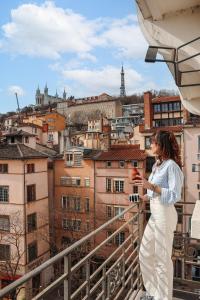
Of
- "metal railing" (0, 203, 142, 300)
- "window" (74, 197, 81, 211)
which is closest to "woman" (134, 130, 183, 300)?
"metal railing" (0, 203, 142, 300)

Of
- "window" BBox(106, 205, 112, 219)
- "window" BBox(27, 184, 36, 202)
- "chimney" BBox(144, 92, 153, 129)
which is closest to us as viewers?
"window" BBox(27, 184, 36, 202)

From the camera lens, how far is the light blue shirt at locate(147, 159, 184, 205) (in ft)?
9.13

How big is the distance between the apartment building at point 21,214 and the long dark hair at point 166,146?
19.2 m

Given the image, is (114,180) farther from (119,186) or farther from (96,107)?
(96,107)

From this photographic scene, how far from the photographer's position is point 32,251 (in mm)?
22094

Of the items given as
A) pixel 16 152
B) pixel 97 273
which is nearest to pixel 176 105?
pixel 16 152

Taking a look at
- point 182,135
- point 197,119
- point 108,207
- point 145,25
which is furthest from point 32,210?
point 145,25

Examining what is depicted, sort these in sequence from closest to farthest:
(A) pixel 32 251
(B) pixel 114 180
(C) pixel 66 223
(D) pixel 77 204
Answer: (A) pixel 32 251 < (B) pixel 114 180 < (D) pixel 77 204 < (C) pixel 66 223

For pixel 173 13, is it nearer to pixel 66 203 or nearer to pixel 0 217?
pixel 0 217

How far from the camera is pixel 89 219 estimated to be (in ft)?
83.3

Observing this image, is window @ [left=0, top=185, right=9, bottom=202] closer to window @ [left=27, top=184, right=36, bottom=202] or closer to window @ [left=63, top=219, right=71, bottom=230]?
window @ [left=27, top=184, right=36, bottom=202]

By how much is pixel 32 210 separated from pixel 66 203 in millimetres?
4611

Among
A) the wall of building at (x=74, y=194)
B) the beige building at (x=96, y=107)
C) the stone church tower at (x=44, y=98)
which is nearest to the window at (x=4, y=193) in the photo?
the wall of building at (x=74, y=194)

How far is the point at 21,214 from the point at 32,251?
9.08 ft
